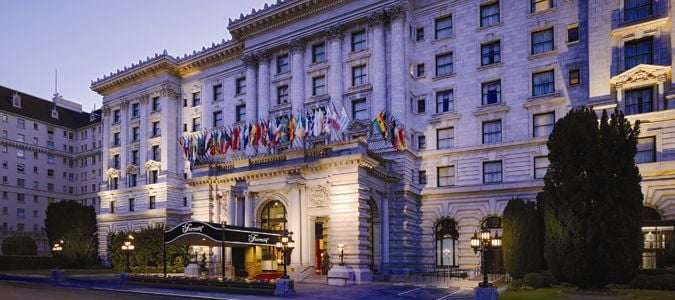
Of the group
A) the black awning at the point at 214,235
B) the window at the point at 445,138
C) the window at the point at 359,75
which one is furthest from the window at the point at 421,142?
the black awning at the point at 214,235

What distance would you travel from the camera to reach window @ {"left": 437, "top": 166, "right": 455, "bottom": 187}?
43.5 m

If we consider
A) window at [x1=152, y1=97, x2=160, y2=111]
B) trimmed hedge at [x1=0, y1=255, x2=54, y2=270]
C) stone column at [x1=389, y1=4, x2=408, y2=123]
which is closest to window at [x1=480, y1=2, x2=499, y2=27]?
stone column at [x1=389, y1=4, x2=408, y2=123]

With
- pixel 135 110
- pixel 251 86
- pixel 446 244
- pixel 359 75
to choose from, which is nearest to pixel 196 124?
pixel 135 110

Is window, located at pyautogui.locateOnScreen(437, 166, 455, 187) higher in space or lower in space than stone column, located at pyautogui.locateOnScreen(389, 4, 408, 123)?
lower

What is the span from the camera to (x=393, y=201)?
4184cm

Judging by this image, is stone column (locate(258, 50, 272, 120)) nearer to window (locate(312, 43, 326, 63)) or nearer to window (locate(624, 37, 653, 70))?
window (locate(312, 43, 326, 63))

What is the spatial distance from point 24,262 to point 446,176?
52543 mm

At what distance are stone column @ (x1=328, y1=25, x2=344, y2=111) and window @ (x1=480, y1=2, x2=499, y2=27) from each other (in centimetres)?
1272

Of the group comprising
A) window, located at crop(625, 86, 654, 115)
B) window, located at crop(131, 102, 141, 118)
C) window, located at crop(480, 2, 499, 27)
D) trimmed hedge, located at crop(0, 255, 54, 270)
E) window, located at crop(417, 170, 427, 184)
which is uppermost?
window, located at crop(480, 2, 499, 27)

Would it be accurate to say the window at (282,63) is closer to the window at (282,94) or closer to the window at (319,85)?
the window at (282,94)

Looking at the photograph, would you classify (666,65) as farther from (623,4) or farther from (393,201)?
(393,201)

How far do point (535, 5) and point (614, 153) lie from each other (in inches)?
920

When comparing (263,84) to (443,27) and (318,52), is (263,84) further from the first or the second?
(443,27)

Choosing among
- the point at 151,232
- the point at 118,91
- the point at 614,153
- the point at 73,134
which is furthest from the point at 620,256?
the point at 73,134
